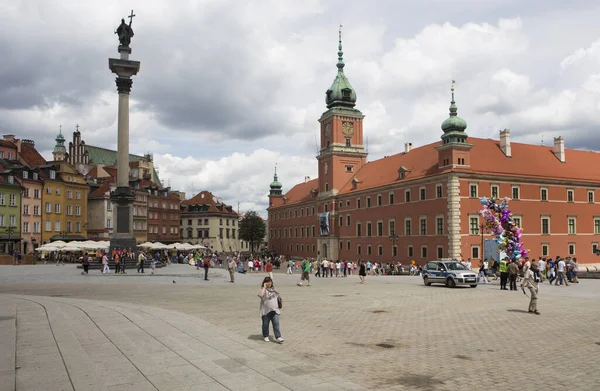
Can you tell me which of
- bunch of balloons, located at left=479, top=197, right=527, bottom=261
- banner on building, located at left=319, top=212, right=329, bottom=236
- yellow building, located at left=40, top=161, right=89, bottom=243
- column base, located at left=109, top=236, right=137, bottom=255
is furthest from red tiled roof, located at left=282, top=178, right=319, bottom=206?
bunch of balloons, located at left=479, top=197, right=527, bottom=261

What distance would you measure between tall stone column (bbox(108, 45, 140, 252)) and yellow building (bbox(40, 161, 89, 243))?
30.7 metres

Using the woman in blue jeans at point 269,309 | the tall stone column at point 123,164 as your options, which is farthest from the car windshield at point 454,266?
the tall stone column at point 123,164

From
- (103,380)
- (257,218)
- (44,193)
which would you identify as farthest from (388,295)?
(257,218)

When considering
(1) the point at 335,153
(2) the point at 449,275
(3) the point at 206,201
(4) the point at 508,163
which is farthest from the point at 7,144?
(4) the point at 508,163

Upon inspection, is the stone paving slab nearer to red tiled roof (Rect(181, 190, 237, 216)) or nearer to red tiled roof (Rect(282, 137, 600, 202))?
red tiled roof (Rect(282, 137, 600, 202))

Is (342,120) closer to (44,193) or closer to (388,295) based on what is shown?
(44,193)

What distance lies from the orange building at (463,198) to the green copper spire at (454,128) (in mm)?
105

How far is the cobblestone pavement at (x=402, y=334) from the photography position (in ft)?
30.1

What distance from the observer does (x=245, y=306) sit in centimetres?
1923

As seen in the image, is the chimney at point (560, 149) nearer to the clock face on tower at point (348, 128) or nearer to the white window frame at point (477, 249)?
the white window frame at point (477, 249)

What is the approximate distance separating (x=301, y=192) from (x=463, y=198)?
52.1 meters

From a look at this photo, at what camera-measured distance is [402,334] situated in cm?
1357

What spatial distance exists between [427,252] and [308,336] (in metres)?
44.9

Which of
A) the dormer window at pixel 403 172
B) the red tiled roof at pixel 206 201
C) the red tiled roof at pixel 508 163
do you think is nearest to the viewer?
the red tiled roof at pixel 508 163
